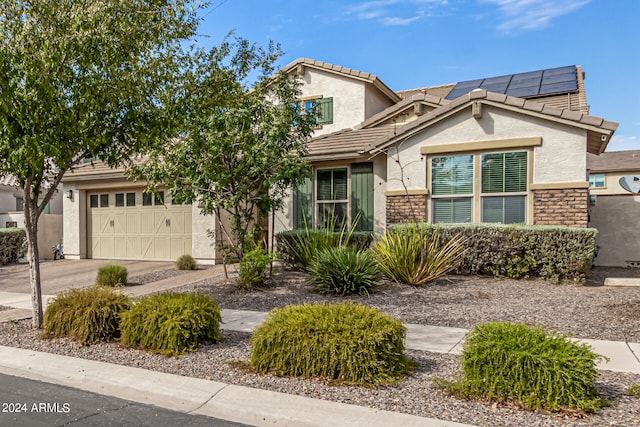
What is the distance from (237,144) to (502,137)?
247 inches

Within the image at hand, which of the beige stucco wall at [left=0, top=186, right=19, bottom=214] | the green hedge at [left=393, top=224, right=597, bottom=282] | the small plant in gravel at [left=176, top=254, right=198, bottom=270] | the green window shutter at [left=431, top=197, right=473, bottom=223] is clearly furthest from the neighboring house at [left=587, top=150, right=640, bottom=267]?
the beige stucco wall at [left=0, top=186, right=19, bottom=214]

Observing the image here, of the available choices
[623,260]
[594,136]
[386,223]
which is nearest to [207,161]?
[386,223]

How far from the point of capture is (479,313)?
7645 mm

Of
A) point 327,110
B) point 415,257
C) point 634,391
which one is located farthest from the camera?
point 327,110

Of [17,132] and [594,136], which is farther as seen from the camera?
[594,136]

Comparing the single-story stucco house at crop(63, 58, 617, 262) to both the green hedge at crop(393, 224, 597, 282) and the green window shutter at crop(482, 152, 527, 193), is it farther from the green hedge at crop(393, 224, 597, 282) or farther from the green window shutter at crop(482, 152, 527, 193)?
the green hedge at crop(393, 224, 597, 282)

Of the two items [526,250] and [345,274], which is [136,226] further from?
[526,250]

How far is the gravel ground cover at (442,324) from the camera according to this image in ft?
13.2

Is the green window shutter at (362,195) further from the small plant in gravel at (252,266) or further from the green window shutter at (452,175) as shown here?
the small plant in gravel at (252,266)

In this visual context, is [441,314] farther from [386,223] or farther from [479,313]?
[386,223]

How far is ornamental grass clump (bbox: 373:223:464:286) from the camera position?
33.3 feet

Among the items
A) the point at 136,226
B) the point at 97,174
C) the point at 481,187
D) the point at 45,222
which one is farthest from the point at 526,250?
the point at 45,222

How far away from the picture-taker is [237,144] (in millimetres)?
9883

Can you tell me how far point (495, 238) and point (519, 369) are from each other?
6820mm
